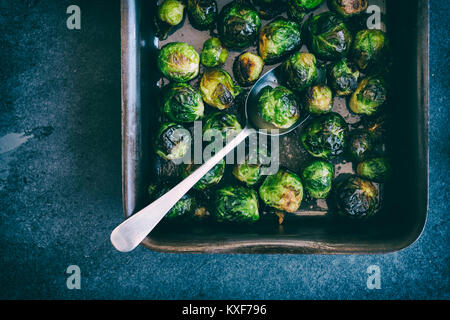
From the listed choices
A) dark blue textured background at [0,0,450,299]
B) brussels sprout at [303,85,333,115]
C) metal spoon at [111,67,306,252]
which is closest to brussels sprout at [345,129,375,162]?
brussels sprout at [303,85,333,115]

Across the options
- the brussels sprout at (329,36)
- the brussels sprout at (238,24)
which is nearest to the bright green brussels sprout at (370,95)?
the brussels sprout at (329,36)

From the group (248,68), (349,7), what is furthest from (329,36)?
(248,68)

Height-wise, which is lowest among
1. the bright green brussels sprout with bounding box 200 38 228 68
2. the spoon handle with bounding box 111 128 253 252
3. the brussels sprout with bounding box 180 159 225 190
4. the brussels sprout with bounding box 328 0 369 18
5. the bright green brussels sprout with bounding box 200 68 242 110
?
the spoon handle with bounding box 111 128 253 252

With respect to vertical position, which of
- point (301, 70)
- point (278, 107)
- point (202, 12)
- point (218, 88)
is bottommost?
point (278, 107)

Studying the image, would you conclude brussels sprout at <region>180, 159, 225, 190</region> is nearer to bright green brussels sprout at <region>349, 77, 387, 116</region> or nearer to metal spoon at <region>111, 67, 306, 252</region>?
metal spoon at <region>111, 67, 306, 252</region>

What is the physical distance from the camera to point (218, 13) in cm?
243

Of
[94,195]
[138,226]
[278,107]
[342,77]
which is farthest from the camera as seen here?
[94,195]

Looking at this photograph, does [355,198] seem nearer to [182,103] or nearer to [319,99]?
[319,99]

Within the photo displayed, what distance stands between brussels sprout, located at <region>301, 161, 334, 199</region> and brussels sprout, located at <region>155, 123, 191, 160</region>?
908 mm

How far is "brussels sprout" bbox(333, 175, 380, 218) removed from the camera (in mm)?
2295

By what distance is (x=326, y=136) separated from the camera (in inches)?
89.2

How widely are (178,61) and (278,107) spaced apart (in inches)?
30.2

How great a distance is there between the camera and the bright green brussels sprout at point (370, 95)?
2301 millimetres
